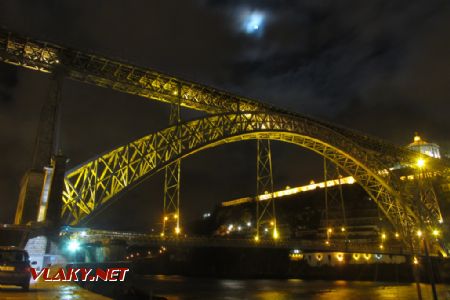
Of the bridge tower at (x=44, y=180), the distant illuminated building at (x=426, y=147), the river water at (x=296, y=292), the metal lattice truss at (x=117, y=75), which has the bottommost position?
the river water at (x=296, y=292)

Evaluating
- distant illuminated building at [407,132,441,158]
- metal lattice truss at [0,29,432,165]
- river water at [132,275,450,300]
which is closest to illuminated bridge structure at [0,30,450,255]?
metal lattice truss at [0,29,432,165]

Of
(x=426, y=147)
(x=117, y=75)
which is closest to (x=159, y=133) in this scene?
(x=117, y=75)

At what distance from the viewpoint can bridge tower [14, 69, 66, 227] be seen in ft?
62.3

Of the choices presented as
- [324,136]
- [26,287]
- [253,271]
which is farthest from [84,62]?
[253,271]

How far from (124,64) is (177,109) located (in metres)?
4.92

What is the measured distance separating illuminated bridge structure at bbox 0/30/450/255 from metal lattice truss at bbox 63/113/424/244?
0.19 ft

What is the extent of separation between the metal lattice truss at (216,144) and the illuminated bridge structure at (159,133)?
6 centimetres

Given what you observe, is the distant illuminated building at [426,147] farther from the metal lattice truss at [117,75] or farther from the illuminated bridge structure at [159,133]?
the metal lattice truss at [117,75]

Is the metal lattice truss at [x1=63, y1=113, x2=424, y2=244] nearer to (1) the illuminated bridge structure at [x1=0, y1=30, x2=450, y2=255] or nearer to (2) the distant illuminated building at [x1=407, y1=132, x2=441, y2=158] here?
(1) the illuminated bridge structure at [x1=0, y1=30, x2=450, y2=255]

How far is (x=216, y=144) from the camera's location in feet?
91.9

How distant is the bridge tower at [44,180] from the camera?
62.3 ft

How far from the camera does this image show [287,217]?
83.1 m

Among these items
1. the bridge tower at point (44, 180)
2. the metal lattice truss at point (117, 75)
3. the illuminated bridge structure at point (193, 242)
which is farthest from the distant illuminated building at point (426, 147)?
the bridge tower at point (44, 180)

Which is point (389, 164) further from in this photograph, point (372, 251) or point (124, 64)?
point (124, 64)
